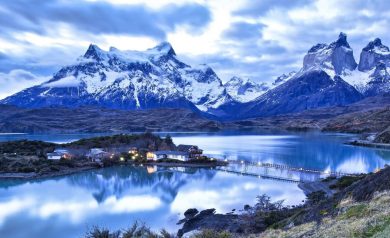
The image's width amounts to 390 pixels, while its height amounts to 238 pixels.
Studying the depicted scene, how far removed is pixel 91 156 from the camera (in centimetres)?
10856

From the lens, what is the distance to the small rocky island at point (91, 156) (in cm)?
9131

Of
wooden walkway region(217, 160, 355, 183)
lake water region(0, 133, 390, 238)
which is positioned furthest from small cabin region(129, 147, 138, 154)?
wooden walkway region(217, 160, 355, 183)

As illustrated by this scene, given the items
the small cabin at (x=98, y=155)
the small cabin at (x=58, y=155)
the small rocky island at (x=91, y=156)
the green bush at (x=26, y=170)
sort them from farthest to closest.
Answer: the small cabin at (x=98, y=155) < the small cabin at (x=58, y=155) < the small rocky island at (x=91, y=156) < the green bush at (x=26, y=170)

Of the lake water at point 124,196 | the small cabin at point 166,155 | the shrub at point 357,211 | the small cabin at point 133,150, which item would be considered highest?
the shrub at point 357,211

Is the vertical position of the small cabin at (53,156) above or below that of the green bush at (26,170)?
above

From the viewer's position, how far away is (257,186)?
236 ft

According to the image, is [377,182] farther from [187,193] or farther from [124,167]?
[124,167]

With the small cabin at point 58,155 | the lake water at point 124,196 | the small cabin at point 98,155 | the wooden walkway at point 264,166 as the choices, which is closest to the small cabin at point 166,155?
the small cabin at point 98,155

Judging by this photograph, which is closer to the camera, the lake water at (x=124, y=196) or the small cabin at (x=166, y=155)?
the lake water at (x=124, y=196)

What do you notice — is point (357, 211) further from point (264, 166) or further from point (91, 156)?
point (91, 156)

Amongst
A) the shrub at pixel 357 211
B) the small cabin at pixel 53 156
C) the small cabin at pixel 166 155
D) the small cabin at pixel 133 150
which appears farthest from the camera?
the small cabin at pixel 133 150

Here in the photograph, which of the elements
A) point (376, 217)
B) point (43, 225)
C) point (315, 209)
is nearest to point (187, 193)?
point (43, 225)

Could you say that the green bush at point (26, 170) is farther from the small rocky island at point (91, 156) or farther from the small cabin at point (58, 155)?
the small cabin at point (58, 155)

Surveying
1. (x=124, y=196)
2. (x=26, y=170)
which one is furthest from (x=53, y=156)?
(x=124, y=196)
